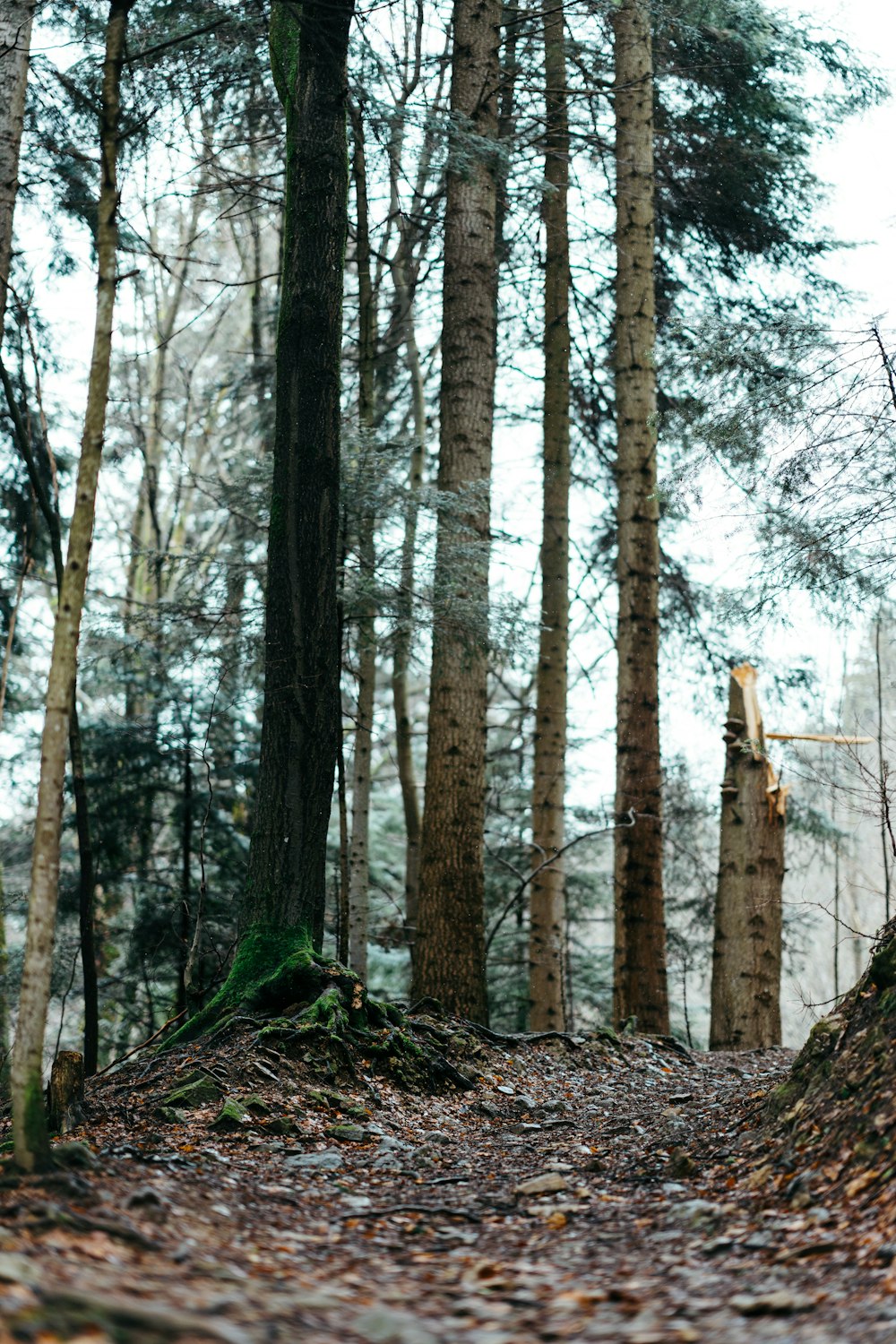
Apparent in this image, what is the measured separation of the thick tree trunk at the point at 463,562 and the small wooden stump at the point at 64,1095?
3.70m

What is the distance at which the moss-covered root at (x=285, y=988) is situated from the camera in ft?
19.6

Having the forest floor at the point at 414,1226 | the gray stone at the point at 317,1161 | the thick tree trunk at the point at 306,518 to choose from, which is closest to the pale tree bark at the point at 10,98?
the thick tree trunk at the point at 306,518

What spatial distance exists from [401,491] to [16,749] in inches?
298

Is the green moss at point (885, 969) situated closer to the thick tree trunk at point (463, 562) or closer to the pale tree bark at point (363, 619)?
the thick tree trunk at point (463, 562)

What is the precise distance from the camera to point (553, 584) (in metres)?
11.0

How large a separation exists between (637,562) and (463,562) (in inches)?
83.2

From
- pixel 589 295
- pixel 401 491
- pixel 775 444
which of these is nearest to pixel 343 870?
pixel 401 491

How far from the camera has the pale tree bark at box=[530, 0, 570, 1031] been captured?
10.2m

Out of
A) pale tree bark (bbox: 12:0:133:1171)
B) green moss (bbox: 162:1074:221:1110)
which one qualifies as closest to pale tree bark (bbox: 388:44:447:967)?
green moss (bbox: 162:1074:221:1110)

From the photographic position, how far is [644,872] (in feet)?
30.9

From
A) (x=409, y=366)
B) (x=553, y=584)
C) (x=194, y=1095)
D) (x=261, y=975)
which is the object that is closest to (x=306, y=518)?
(x=261, y=975)

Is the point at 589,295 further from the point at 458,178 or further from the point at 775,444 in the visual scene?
the point at 775,444

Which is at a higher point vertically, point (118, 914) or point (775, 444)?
point (775, 444)

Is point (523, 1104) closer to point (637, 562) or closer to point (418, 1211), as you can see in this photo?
point (418, 1211)
